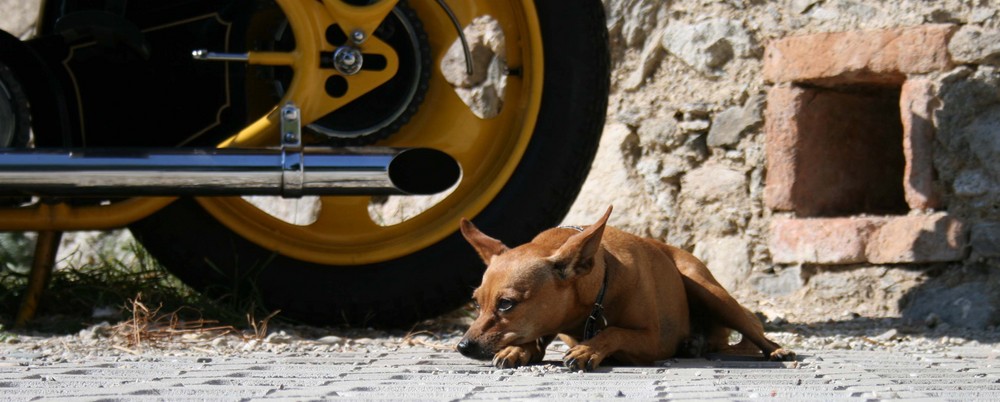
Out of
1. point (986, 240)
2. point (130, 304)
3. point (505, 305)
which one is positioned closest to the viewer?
point (505, 305)

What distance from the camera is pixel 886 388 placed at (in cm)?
243

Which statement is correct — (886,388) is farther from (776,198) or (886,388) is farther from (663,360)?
(776,198)

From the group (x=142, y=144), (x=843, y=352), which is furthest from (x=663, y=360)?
(x=142, y=144)

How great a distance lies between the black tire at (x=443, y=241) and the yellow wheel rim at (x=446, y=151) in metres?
0.03

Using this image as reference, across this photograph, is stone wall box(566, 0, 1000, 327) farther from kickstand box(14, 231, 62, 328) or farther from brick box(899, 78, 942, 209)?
kickstand box(14, 231, 62, 328)

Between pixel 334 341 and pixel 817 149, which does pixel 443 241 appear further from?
pixel 817 149

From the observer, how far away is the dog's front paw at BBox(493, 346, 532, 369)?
9.14 ft

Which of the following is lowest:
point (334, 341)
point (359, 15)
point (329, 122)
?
point (334, 341)

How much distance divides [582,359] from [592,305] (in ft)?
0.85

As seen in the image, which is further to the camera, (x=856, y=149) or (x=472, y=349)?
(x=856, y=149)

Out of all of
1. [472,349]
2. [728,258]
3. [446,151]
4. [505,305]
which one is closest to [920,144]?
[728,258]

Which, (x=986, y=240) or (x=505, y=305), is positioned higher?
(x=986, y=240)

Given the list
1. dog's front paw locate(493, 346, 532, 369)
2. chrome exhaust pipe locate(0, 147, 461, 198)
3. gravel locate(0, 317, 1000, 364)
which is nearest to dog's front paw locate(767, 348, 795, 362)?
gravel locate(0, 317, 1000, 364)

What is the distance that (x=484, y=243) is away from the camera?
3072 millimetres
